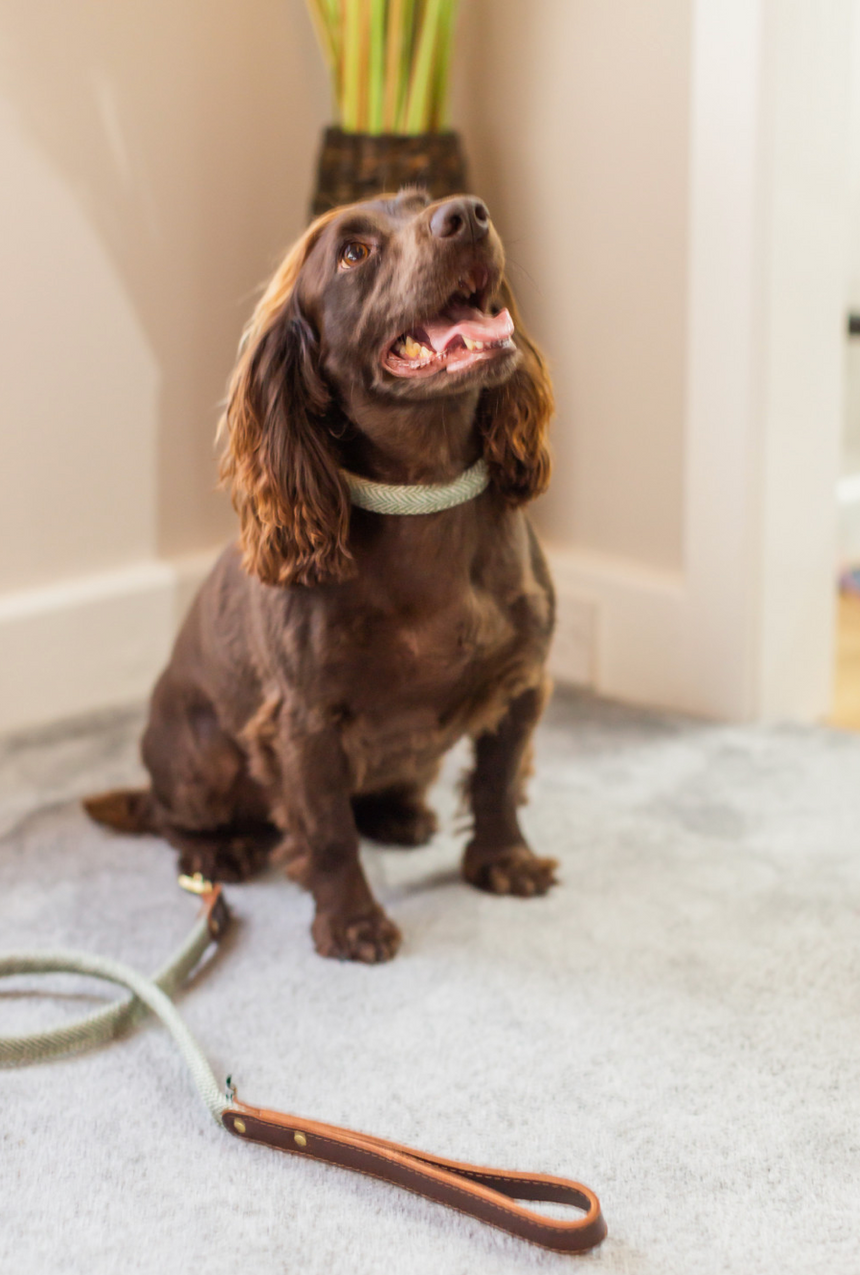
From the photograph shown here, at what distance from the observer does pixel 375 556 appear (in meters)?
1.35

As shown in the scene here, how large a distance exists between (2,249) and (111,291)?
20 cm

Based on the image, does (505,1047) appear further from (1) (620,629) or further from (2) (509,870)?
(1) (620,629)

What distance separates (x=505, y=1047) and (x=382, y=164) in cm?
142

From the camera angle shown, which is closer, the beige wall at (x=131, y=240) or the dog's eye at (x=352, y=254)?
the dog's eye at (x=352, y=254)

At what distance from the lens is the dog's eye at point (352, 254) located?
1.25m

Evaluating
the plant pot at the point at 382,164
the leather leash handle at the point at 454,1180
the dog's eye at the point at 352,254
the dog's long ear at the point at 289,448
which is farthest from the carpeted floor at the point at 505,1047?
the plant pot at the point at 382,164

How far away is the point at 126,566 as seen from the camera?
229cm

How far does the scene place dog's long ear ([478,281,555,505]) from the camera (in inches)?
53.5

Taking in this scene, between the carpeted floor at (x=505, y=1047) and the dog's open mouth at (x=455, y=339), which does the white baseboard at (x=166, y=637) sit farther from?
the dog's open mouth at (x=455, y=339)

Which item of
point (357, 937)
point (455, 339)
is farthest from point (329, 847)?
point (455, 339)

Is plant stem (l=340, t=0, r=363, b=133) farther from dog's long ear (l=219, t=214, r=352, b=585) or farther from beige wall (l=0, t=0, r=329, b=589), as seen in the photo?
dog's long ear (l=219, t=214, r=352, b=585)

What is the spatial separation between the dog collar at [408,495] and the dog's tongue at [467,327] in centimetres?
17

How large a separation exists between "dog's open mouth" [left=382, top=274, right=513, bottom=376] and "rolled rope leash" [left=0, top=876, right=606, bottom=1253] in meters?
0.69

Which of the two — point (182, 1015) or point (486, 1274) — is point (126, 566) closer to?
point (182, 1015)
